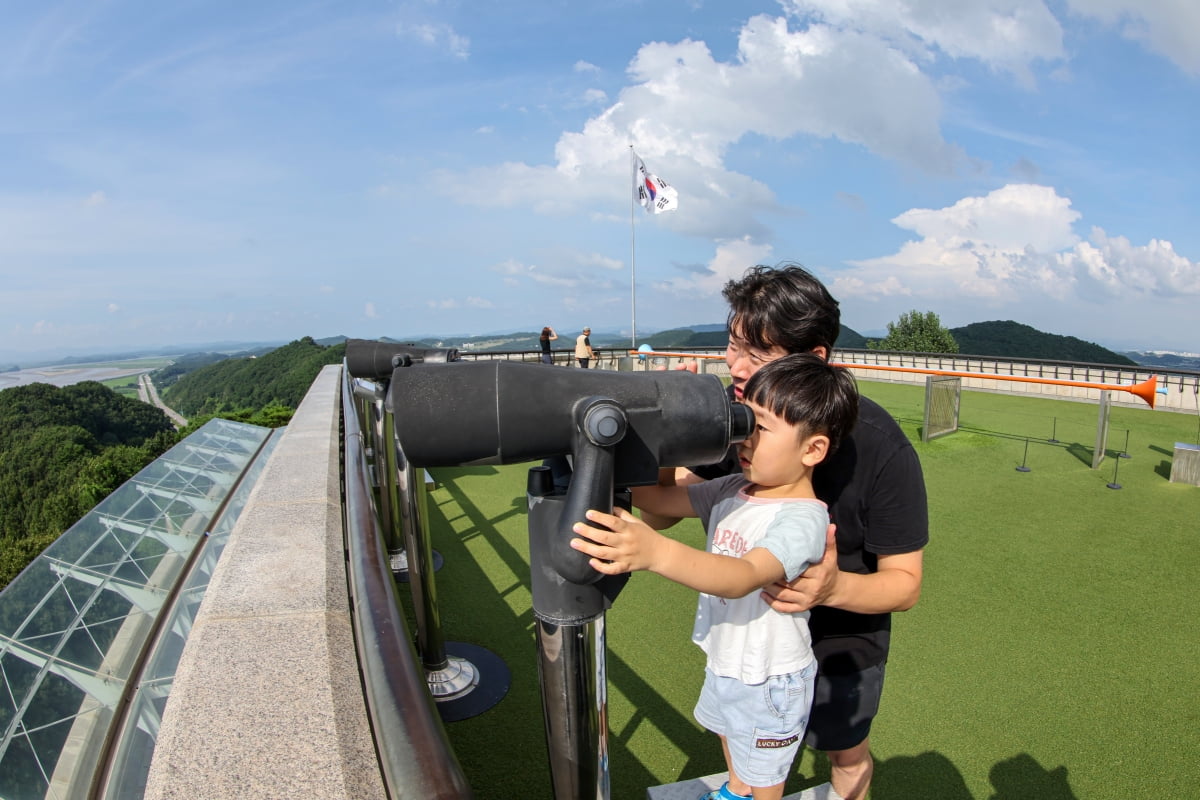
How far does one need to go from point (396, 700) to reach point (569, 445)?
43cm

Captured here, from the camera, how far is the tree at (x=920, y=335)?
176 ft

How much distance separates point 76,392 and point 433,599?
52.4 m

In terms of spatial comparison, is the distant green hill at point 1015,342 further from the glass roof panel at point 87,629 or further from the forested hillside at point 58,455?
the glass roof panel at point 87,629

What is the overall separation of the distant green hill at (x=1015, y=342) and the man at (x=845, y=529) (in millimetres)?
68825

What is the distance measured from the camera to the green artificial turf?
2506 millimetres

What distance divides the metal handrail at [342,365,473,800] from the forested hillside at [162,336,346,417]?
70.9 ft

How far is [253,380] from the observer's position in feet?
139

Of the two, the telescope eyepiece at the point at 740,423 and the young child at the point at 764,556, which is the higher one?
the telescope eyepiece at the point at 740,423

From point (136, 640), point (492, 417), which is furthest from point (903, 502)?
point (136, 640)

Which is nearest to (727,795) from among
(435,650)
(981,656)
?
(435,650)

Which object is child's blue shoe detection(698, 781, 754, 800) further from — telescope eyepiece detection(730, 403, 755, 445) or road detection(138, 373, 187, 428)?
road detection(138, 373, 187, 428)

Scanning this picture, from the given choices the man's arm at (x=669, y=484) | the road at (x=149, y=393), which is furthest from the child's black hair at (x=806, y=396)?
the road at (x=149, y=393)

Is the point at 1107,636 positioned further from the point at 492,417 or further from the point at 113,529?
the point at 113,529

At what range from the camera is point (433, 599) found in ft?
8.75
